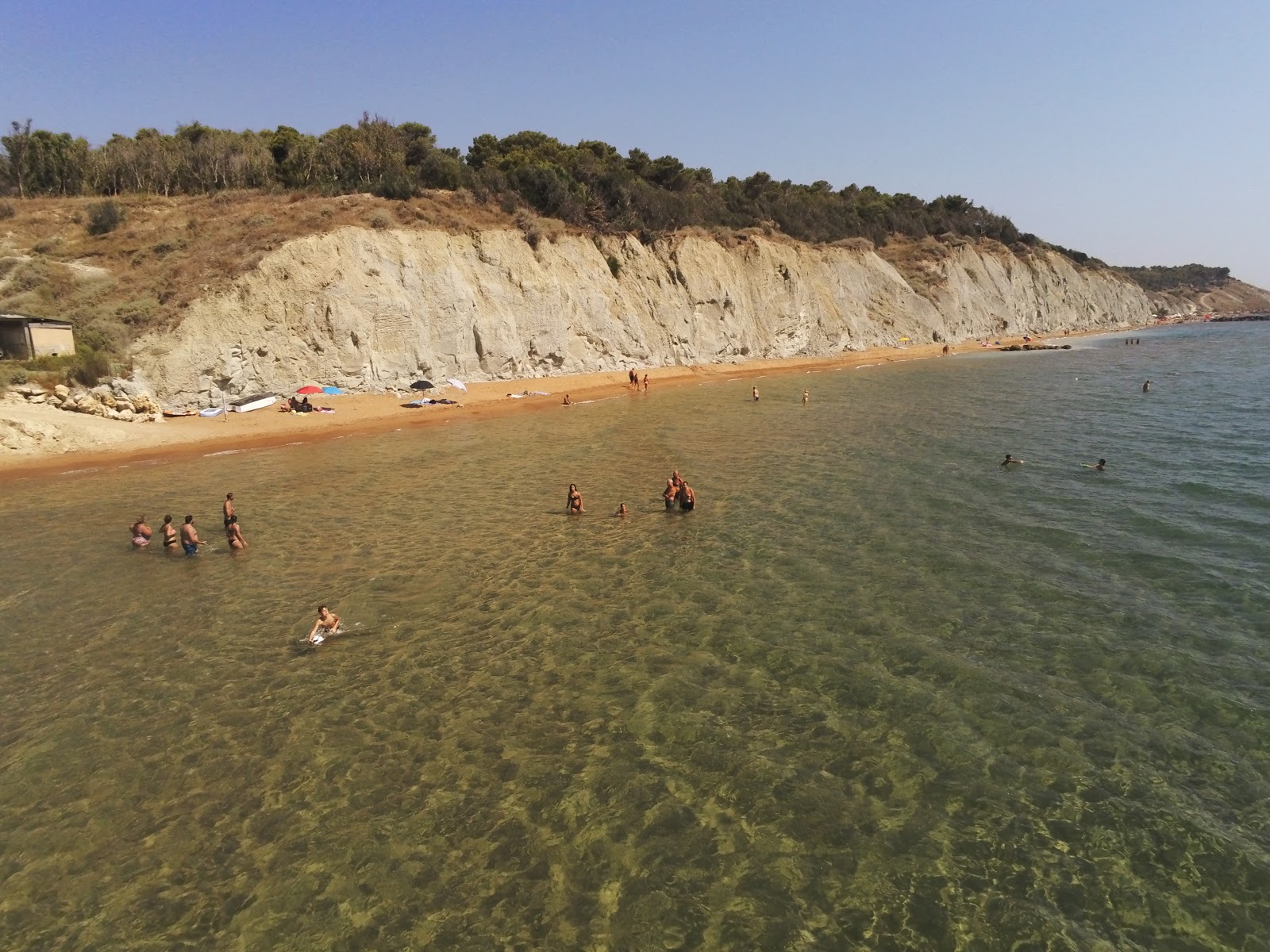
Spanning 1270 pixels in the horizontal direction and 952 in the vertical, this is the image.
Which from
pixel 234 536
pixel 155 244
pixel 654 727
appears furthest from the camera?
pixel 155 244

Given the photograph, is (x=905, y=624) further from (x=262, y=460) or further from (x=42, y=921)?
(x=262, y=460)

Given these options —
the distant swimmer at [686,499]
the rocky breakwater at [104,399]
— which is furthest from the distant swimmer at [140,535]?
the rocky breakwater at [104,399]

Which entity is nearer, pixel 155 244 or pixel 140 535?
pixel 140 535

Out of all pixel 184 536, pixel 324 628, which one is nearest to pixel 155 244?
pixel 184 536

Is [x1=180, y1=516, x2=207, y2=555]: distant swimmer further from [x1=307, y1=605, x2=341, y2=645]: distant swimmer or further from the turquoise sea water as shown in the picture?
[x1=307, y1=605, x2=341, y2=645]: distant swimmer

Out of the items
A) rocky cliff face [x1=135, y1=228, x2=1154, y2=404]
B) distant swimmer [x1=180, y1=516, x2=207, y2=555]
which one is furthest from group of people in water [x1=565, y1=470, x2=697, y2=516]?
rocky cliff face [x1=135, y1=228, x2=1154, y2=404]

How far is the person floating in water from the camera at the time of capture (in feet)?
52.0

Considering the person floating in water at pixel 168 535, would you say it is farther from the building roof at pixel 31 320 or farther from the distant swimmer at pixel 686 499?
the building roof at pixel 31 320

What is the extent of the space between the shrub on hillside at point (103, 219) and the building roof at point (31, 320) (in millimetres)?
12516

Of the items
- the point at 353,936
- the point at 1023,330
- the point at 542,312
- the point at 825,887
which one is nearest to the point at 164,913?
the point at 353,936

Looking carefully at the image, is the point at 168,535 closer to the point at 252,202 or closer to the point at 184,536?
the point at 184,536

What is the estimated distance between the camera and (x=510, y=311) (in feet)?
139

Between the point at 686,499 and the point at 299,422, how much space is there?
2072 centimetres

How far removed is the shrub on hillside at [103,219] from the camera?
39094mm
